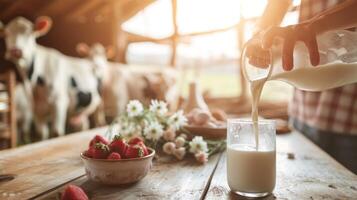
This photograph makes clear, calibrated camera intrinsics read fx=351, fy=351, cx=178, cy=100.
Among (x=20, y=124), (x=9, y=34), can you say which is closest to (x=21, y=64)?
(x=9, y=34)

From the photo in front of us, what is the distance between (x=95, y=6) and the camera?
6496 millimetres

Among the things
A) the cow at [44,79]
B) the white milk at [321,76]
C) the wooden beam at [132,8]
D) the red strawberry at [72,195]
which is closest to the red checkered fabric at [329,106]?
the white milk at [321,76]

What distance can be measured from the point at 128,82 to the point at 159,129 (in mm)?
4383

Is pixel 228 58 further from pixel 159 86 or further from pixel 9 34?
pixel 9 34

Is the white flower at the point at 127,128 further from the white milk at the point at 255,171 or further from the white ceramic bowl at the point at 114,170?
the white milk at the point at 255,171

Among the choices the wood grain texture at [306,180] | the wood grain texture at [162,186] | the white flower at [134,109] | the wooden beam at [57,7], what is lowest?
the wood grain texture at [306,180]

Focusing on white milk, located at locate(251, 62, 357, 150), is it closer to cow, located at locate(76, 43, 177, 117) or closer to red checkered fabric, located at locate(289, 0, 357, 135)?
red checkered fabric, located at locate(289, 0, 357, 135)

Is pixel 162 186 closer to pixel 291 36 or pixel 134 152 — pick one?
pixel 134 152

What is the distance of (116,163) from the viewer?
33.8 inches

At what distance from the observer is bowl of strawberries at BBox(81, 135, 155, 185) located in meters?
0.86

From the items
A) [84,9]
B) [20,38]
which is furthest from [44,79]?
[84,9]

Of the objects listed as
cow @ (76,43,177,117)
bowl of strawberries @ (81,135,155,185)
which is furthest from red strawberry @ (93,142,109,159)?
cow @ (76,43,177,117)

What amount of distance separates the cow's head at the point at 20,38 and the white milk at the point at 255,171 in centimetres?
344

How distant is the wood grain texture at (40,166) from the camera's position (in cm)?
87
